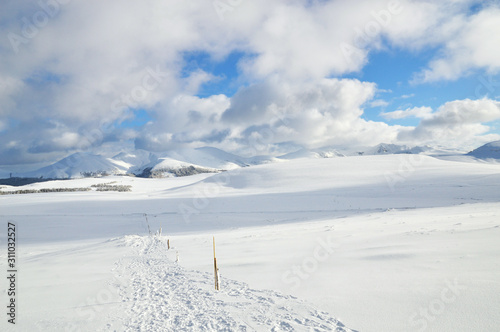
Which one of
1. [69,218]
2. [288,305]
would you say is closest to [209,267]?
[288,305]

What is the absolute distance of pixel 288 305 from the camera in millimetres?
6508

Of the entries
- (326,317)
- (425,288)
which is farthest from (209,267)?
(425,288)

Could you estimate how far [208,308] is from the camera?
6699mm

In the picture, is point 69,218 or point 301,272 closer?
point 301,272

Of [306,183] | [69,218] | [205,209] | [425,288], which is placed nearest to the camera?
[425,288]

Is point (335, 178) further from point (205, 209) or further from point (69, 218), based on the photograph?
point (69, 218)

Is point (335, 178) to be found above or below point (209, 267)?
above

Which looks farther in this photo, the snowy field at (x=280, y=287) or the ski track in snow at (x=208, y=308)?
the ski track in snow at (x=208, y=308)

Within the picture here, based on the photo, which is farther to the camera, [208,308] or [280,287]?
[280,287]

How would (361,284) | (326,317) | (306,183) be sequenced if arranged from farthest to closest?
(306,183)
(361,284)
(326,317)

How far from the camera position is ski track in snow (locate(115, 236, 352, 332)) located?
5691 millimetres

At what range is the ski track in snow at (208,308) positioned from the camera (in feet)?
18.7

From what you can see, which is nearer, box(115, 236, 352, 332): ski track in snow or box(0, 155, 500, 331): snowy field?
box(0, 155, 500, 331): snowy field

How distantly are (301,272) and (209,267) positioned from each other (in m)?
4.26
